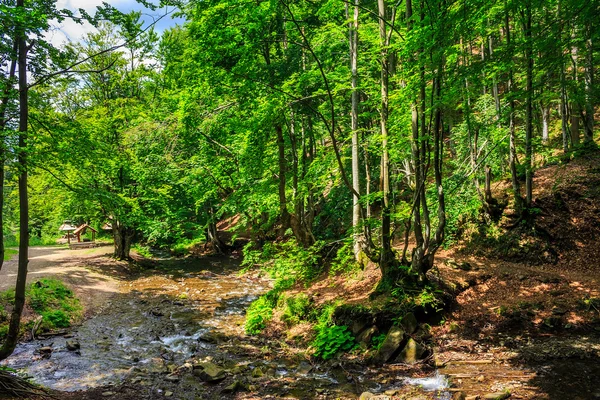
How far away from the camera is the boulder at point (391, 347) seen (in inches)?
271

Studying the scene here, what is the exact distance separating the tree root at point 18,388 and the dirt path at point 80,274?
6.98m

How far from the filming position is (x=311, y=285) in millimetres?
11875

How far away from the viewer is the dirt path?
13750mm

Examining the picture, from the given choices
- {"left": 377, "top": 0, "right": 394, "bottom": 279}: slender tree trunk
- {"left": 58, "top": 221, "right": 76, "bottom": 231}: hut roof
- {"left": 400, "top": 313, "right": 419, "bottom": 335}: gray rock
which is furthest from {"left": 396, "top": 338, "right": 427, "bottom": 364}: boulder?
{"left": 58, "top": 221, "right": 76, "bottom": 231}: hut roof

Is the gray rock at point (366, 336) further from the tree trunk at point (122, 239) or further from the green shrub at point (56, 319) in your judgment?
the tree trunk at point (122, 239)

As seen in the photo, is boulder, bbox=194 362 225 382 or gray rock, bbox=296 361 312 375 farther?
gray rock, bbox=296 361 312 375

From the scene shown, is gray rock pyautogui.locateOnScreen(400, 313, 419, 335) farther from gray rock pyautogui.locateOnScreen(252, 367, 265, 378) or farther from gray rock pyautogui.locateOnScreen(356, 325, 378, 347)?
gray rock pyautogui.locateOnScreen(252, 367, 265, 378)

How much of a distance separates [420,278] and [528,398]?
3.61 meters

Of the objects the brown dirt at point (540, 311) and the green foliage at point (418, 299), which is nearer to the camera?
the brown dirt at point (540, 311)

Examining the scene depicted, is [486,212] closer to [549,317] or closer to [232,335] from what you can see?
[549,317]

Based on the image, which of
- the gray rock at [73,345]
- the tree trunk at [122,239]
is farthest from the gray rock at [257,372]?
the tree trunk at [122,239]

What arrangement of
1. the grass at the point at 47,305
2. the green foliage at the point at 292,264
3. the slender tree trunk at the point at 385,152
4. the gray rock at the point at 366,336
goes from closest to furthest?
the gray rock at the point at 366,336 → the slender tree trunk at the point at 385,152 → the green foliage at the point at 292,264 → the grass at the point at 47,305

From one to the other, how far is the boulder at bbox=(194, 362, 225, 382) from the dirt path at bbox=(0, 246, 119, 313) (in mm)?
7319

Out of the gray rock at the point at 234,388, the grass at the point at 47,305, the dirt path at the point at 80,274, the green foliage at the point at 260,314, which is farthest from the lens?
the dirt path at the point at 80,274
